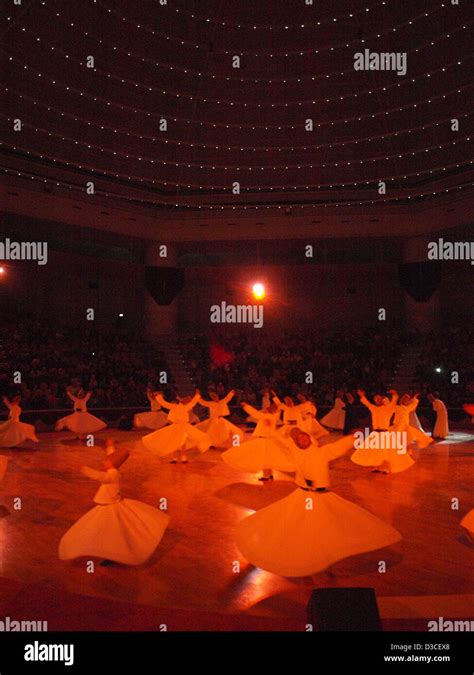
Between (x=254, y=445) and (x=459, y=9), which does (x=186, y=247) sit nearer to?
(x=459, y=9)

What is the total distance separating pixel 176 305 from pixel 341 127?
442 inches

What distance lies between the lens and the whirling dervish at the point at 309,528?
632 cm

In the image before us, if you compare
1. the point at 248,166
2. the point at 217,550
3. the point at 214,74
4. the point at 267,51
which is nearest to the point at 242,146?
the point at 248,166

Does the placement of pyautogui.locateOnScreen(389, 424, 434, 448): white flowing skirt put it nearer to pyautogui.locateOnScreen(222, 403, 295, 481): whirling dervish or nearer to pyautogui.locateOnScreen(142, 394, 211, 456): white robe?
pyautogui.locateOnScreen(222, 403, 295, 481): whirling dervish

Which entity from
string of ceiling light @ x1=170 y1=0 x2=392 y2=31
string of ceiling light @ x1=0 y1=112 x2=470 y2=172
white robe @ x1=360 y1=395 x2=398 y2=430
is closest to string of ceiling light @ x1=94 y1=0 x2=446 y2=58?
string of ceiling light @ x1=170 y1=0 x2=392 y2=31

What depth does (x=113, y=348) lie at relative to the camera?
2453 cm

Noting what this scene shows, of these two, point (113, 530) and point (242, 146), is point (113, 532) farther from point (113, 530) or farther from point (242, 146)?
point (242, 146)

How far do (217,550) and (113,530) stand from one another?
1402mm

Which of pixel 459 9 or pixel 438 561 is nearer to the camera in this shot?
pixel 438 561

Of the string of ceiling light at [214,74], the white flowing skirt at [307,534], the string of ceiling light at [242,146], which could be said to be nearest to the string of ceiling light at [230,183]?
the string of ceiling light at [242,146]

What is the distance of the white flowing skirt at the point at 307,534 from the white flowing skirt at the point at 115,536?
41.9 inches

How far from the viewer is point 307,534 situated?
21.3 feet

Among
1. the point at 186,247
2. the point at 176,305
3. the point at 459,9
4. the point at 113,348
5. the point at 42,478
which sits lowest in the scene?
the point at 42,478

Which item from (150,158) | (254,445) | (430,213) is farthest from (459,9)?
(254,445)
